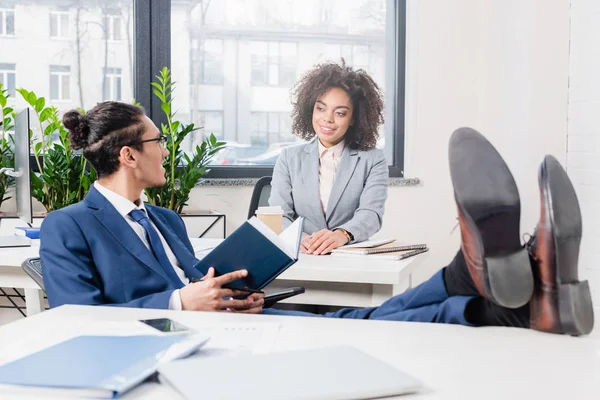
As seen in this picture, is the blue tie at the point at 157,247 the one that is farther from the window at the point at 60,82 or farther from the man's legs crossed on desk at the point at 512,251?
the window at the point at 60,82

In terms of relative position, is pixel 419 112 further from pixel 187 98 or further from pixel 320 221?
pixel 320 221

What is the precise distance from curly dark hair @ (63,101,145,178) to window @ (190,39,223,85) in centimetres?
227

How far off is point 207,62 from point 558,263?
131 inches

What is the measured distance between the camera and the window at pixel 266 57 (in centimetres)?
412

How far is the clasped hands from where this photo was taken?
2373 mm

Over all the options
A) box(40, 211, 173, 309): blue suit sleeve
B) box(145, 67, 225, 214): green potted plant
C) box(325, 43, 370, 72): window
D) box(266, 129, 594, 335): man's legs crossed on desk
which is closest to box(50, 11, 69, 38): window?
box(145, 67, 225, 214): green potted plant

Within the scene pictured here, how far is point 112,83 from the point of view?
4039 millimetres

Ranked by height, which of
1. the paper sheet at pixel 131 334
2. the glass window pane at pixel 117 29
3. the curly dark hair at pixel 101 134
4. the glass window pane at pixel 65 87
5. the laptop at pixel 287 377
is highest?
the glass window pane at pixel 117 29

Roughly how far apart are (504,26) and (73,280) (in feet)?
10.2

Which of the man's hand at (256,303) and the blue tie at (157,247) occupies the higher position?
the blue tie at (157,247)

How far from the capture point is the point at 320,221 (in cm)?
272

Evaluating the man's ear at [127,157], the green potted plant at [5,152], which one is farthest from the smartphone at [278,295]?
the green potted plant at [5,152]

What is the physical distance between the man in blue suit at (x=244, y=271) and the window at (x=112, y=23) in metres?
2.26

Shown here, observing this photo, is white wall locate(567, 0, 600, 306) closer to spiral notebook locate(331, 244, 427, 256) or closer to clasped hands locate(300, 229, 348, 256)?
spiral notebook locate(331, 244, 427, 256)
